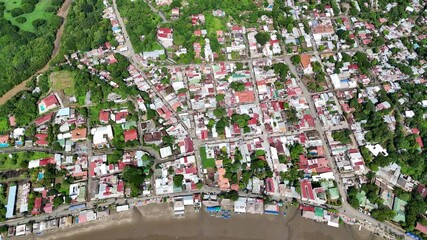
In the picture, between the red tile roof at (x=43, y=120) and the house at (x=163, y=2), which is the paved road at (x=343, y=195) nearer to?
the house at (x=163, y=2)

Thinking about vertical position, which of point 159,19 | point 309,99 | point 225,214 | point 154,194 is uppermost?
point 159,19

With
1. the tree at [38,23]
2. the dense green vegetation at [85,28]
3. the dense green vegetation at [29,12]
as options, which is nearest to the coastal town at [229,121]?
the dense green vegetation at [85,28]

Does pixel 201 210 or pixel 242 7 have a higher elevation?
pixel 242 7

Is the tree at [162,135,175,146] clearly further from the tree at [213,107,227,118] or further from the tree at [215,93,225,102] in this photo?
the tree at [215,93,225,102]

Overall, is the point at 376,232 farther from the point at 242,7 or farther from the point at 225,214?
the point at 242,7

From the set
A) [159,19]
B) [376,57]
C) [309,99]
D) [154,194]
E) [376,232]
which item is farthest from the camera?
[159,19]

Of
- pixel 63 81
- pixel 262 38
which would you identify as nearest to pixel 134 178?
pixel 63 81

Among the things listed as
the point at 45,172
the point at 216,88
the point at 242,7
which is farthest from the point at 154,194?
the point at 242,7
